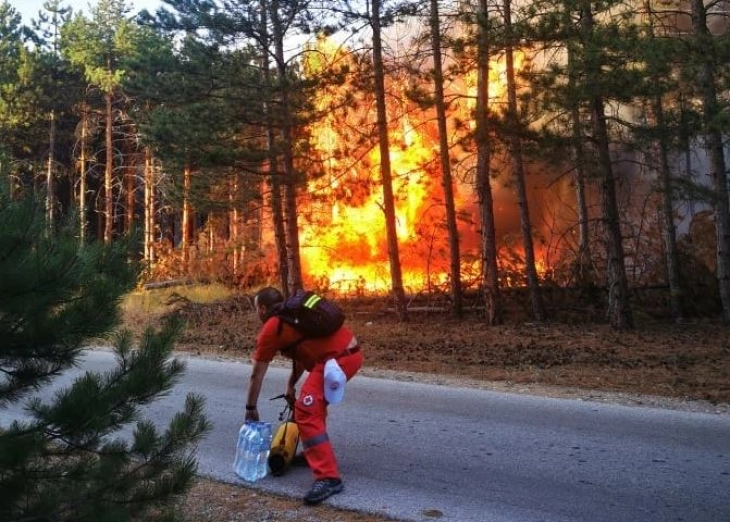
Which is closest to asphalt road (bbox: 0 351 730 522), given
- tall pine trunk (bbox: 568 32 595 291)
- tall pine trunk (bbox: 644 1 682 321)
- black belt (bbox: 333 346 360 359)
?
black belt (bbox: 333 346 360 359)

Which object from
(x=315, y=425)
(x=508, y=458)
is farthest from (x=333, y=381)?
(x=508, y=458)

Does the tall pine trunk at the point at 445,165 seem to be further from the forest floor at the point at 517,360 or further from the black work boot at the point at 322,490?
the black work boot at the point at 322,490

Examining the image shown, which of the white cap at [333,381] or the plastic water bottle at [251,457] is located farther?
the plastic water bottle at [251,457]

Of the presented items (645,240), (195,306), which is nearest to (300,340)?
(645,240)

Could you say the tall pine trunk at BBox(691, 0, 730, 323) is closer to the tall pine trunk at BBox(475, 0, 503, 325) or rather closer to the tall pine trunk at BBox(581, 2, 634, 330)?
the tall pine trunk at BBox(581, 2, 634, 330)

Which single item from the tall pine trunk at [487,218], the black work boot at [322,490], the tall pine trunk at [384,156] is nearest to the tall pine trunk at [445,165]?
the tall pine trunk at [487,218]

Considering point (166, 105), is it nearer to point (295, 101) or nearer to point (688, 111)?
point (295, 101)

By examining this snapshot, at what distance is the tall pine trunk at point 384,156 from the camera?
49.6ft

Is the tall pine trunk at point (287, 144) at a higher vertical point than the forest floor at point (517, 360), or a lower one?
higher

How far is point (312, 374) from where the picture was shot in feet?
16.1

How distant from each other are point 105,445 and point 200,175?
15399 millimetres

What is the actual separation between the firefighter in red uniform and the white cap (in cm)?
5

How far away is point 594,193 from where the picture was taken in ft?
66.1

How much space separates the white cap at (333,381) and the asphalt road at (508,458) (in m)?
0.73
